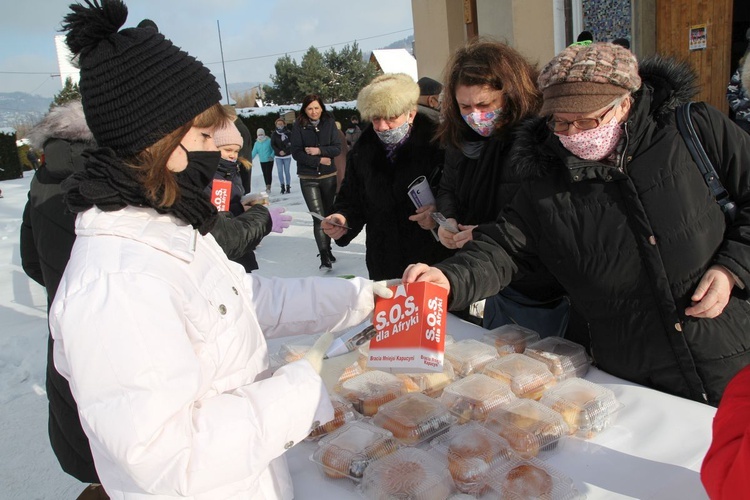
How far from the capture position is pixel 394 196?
115 inches

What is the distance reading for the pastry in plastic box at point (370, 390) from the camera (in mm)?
1640

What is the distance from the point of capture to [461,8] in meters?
7.59

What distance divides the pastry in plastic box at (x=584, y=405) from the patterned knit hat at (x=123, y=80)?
1.20 meters

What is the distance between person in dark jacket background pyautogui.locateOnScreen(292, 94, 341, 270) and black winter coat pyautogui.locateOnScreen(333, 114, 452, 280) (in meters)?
3.29

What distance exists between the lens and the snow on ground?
2773 mm

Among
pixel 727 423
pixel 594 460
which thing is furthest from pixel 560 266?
pixel 727 423

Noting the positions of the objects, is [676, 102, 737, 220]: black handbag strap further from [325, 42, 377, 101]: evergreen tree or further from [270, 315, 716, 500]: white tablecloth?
[325, 42, 377, 101]: evergreen tree

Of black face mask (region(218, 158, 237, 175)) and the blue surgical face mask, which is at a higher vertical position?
the blue surgical face mask

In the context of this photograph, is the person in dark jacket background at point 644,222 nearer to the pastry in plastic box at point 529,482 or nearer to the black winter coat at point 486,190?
the black winter coat at point 486,190

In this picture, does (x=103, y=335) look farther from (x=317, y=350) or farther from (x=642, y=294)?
(x=642, y=294)

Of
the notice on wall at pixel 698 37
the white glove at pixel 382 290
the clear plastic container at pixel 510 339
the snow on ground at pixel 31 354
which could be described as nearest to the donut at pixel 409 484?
the white glove at pixel 382 290

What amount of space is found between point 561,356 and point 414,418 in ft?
1.89

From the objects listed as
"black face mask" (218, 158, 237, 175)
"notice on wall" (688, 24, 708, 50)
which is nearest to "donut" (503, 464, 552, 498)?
"black face mask" (218, 158, 237, 175)

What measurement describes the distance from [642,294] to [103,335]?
136 cm
